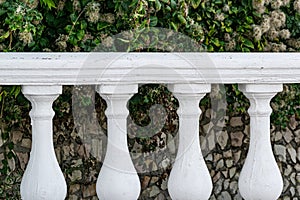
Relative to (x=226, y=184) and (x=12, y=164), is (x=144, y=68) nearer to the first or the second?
(x=12, y=164)

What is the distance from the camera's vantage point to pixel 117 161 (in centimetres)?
140

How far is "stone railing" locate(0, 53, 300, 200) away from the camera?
1304mm

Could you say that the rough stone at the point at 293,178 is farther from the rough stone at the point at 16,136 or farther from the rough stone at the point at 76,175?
the rough stone at the point at 16,136

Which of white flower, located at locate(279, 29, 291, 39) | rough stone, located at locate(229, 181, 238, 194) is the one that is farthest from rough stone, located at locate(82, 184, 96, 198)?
white flower, located at locate(279, 29, 291, 39)

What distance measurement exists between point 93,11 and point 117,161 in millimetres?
1000

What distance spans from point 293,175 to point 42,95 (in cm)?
190

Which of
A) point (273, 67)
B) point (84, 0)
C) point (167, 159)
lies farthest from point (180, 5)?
point (273, 67)

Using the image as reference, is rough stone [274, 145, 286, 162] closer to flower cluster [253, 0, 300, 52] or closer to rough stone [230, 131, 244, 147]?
rough stone [230, 131, 244, 147]

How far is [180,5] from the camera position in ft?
7.64

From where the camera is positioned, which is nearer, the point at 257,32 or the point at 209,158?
the point at 257,32

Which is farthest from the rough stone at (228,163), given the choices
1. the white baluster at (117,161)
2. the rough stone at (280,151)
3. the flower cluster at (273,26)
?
the white baluster at (117,161)

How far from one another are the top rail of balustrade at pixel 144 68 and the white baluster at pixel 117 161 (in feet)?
0.24

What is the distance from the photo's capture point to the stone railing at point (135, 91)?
1.30m

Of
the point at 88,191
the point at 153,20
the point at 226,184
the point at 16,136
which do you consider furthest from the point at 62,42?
the point at 226,184
